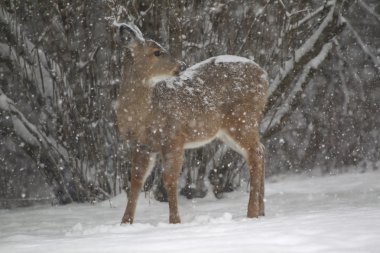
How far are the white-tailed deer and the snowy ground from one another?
0.56 m

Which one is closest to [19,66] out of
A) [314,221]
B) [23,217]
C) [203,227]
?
[23,217]

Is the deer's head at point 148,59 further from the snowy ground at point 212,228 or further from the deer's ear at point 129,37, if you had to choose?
the snowy ground at point 212,228

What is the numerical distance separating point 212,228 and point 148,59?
2358 mm

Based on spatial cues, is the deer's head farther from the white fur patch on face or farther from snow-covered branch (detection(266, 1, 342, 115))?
snow-covered branch (detection(266, 1, 342, 115))

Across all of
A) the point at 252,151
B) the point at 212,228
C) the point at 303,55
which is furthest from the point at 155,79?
the point at 303,55

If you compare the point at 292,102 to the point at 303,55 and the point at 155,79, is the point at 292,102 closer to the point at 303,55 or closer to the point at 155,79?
the point at 303,55

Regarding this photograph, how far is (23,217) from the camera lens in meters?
7.26

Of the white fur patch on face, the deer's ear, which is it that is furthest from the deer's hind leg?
the deer's ear

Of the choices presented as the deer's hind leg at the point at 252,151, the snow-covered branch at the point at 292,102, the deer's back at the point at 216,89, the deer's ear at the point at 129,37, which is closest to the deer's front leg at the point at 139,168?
the deer's back at the point at 216,89

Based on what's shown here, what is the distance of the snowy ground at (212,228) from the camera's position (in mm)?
3508

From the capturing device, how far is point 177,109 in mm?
6043

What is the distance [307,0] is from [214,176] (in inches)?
113

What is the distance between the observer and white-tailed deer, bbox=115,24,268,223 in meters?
5.94

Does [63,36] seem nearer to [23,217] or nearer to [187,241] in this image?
[23,217]
